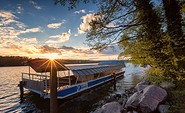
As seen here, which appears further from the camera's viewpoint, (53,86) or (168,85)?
(168,85)

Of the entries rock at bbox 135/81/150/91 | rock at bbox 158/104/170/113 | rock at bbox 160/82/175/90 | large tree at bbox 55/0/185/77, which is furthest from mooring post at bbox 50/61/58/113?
rock at bbox 135/81/150/91

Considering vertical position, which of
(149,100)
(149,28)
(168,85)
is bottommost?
(149,100)

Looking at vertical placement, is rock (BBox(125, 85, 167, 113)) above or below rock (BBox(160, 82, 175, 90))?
below

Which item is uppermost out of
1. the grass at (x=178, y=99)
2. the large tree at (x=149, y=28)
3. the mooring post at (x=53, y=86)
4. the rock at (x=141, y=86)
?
the large tree at (x=149, y=28)

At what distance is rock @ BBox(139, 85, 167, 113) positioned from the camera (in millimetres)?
8438

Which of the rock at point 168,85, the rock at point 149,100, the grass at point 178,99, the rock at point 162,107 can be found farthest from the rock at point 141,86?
the rock at point 162,107

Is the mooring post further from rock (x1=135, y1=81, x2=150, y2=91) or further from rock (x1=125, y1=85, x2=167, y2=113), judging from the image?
rock (x1=135, y1=81, x2=150, y2=91)

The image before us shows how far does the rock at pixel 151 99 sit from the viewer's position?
332 inches

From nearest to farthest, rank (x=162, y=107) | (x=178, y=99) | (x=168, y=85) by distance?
(x=178, y=99), (x=162, y=107), (x=168, y=85)

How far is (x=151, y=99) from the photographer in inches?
344

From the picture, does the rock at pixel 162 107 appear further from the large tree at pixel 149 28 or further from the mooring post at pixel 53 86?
the mooring post at pixel 53 86

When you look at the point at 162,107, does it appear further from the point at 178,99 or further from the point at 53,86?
the point at 53,86

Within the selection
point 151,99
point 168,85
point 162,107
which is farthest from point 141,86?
point 162,107

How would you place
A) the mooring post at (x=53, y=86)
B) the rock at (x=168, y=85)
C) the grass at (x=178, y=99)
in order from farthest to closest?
the rock at (x=168, y=85) → the grass at (x=178, y=99) → the mooring post at (x=53, y=86)
